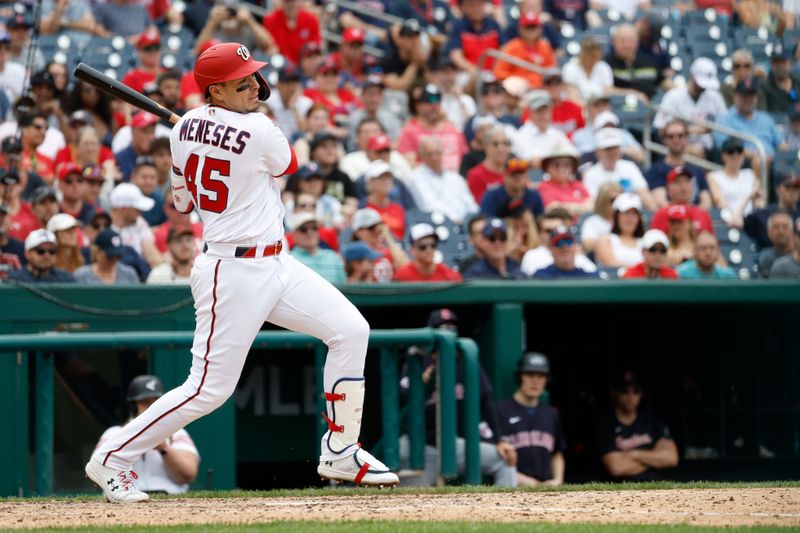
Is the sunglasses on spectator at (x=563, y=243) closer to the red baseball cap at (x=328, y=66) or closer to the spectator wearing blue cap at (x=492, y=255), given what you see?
the spectator wearing blue cap at (x=492, y=255)

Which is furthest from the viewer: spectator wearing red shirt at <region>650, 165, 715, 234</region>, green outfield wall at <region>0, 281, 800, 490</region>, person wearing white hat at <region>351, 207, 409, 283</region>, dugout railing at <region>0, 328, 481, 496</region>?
spectator wearing red shirt at <region>650, 165, 715, 234</region>

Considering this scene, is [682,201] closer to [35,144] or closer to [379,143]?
[379,143]

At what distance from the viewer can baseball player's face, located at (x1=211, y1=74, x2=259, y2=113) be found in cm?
549

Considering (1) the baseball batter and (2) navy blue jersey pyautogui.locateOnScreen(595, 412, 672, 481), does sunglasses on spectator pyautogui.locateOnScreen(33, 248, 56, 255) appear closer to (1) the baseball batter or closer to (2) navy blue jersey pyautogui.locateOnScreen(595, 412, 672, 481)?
(1) the baseball batter

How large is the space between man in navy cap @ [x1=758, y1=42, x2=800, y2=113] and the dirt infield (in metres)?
6.95

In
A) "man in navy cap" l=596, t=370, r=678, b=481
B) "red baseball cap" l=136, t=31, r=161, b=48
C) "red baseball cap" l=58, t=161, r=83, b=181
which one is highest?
"red baseball cap" l=136, t=31, r=161, b=48

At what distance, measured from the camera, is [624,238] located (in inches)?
396

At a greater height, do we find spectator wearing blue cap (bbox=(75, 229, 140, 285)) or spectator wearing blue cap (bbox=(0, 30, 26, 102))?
spectator wearing blue cap (bbox=(0, 30, 26, 102))

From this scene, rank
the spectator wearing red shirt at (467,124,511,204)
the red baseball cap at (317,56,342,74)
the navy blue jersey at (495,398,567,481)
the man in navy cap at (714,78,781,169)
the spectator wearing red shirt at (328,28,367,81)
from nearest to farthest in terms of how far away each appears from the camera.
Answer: the navy blue jersey at (495,398,567,481)
the spectator wearing red shirt at (467,124,511,204)
the red baseball cap at (317,56,342,74)
the spectator wearing red shirt at (328,28,367,81)
the man in navy cap at (714,78,781,169)

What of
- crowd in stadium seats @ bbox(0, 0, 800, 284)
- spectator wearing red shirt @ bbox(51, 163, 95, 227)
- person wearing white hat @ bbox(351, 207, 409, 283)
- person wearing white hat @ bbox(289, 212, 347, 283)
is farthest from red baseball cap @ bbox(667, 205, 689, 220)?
spectator wearing red shirt @ bbox(51, 163, 95, 227)

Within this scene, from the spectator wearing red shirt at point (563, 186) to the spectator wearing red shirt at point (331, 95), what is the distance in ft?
5.83

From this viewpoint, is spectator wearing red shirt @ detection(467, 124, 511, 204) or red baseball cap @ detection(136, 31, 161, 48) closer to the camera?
spectator wearing red shirt @ detection(467, 124, 511, 204)

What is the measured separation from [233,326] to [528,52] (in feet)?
26.7

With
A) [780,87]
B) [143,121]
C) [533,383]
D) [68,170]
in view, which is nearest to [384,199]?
[143,121]
